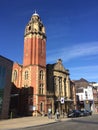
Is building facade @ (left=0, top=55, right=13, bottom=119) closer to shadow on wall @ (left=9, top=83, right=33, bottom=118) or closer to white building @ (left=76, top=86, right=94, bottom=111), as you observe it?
shadow on wall @ (left=9, top=83, right=33, bottom=118)

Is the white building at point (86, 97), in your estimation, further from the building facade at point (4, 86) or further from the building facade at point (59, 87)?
the building facade at point (4, 86)

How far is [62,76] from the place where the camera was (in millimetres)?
63531

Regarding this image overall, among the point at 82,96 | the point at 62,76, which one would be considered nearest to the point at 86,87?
the point at 82,96

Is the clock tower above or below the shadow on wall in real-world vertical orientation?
above

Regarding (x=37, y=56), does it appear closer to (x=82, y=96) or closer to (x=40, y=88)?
(x=40, y=88)

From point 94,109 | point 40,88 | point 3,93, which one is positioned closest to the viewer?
point 3,93

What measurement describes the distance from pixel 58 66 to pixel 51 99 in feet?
38.4

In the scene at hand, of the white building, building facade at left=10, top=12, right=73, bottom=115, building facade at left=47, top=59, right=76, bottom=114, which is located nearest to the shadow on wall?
building facade at left=10, top=12, right=73, bottom=115

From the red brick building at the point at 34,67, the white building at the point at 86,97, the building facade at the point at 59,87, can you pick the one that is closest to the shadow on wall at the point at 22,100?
the red brick building at the point at 34,67

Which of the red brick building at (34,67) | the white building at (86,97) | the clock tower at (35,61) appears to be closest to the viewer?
the red brick building at (34,67)

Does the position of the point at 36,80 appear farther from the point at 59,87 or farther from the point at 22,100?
the point at 59,87

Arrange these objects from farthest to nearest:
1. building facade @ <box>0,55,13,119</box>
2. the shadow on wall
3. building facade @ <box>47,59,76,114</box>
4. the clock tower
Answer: building facade @ <box>47,59,76,114</box>
the clock tower
the shadow on wall
building facade @ <box>0,55,13,119</box>

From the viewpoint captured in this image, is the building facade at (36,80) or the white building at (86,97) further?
the white building at (86,97)

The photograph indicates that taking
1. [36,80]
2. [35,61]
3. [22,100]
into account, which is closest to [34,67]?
[35,61]
